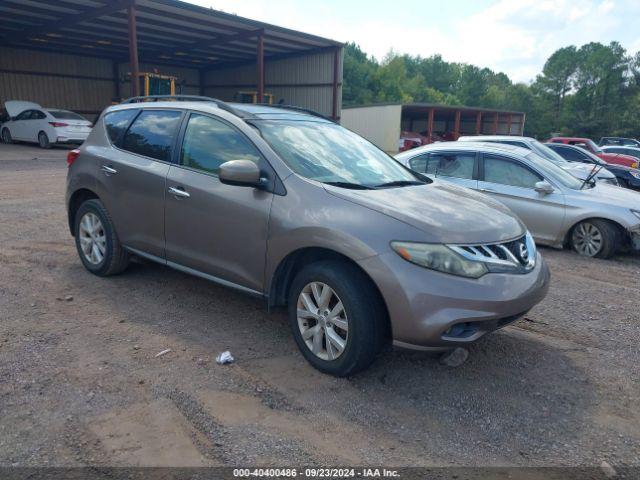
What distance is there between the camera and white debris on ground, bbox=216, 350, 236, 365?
3552mm

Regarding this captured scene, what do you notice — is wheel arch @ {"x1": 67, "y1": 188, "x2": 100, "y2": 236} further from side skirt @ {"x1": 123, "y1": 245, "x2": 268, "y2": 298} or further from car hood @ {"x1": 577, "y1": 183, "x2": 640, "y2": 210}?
car hood @ {"x1": 577, "y1": 183, "x2": 640, "y2": 210}

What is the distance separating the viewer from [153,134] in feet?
15.2

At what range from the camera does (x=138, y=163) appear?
15.1 ft

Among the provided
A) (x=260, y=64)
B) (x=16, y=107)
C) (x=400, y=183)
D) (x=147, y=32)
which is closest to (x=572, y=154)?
(x=400, y=183)

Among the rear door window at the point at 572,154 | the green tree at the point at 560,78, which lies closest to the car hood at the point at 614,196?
the rear door window at the point at 572,154

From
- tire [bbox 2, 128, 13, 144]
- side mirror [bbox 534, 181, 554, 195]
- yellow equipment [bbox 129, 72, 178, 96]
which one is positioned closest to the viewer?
side mirror [bbox 534, 181, 554, 195]

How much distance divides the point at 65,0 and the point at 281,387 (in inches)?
805

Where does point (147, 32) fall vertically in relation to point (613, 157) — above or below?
above

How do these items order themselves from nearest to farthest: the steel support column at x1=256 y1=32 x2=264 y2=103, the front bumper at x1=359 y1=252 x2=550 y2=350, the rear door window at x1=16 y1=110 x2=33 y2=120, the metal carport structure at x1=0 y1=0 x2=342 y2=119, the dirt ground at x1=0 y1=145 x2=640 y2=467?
the dirt ground at x1=0 y1=145 x2=640 y2=467
the front bumper at x1=359 y1=252 x2=550 y2=350
the rear door window at x1=16 y1=110 x2=33 y2=120
the metal carport structure at x1=0 y1=0 x2=342 y2=119
the steel support column at x1=256 y1=32 x2=264 y2=103

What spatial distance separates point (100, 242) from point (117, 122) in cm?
122

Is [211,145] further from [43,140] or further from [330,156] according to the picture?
[43,140]

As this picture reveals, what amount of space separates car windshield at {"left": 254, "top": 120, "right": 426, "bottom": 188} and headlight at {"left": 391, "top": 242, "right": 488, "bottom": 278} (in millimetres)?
796

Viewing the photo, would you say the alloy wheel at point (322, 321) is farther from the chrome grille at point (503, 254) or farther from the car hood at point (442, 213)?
the chrome grille at point (503, 254)

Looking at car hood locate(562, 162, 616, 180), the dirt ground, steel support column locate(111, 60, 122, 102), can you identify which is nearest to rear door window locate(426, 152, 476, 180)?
car hood locate(562, 162, 616, 180)
